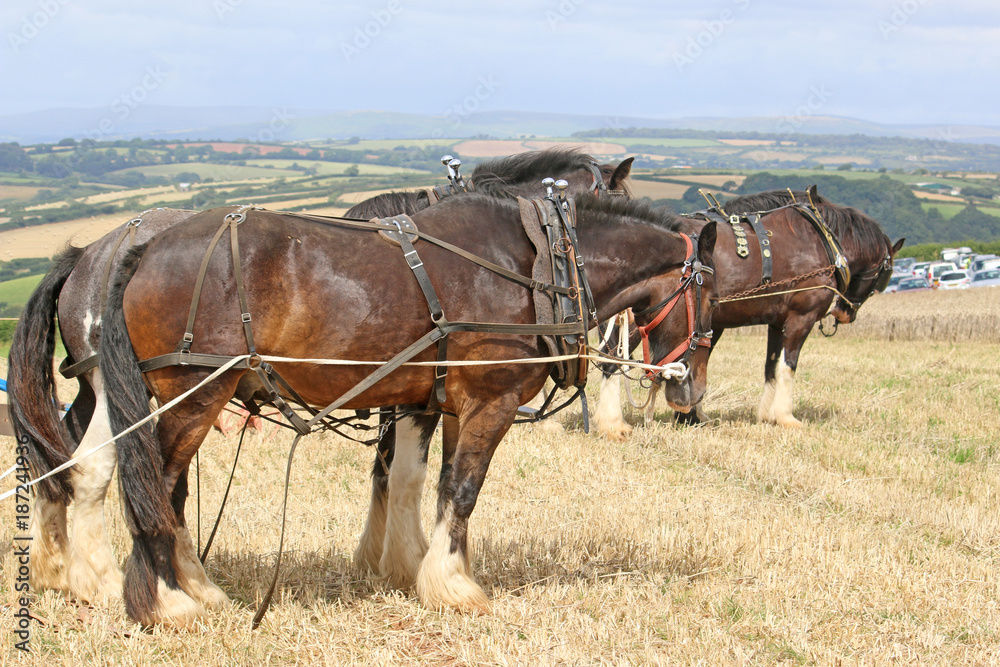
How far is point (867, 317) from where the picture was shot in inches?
705

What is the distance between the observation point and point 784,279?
26.8 feet

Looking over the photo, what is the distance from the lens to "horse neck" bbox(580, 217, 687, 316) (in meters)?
4.05

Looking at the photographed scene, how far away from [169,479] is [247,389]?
19.0 inches

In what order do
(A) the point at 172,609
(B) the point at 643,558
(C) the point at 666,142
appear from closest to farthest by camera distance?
(A) the point at 172,609 < (B) the point at 643,558 < (C) the point at 666,142

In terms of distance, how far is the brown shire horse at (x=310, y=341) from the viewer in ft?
10.7

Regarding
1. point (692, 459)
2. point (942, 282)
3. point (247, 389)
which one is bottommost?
point (942, 282)

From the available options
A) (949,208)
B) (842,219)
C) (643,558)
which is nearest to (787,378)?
(842,219)

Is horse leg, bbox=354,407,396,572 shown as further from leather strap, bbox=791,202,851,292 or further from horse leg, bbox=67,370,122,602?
leather strap, bbox=791,202,851,292

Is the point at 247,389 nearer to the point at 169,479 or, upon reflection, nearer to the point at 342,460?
the point at 169,479

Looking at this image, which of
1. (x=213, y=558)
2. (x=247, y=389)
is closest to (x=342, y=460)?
(x=213, y=558)

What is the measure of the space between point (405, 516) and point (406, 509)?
0.12 feet

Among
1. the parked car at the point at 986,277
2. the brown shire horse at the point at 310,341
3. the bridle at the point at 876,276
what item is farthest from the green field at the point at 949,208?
the brown shire horse at the point at 310,341

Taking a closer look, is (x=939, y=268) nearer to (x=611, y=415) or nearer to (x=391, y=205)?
(x=611, y=415)

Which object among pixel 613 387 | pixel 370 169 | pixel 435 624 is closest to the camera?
pixel 435 624
